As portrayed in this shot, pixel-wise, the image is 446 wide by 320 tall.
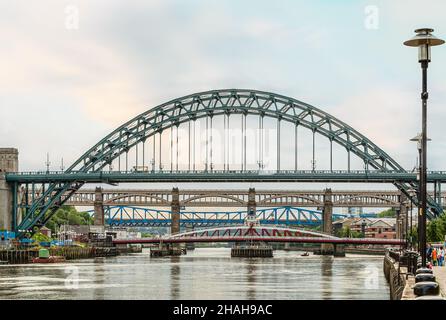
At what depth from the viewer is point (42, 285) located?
54.0 metres

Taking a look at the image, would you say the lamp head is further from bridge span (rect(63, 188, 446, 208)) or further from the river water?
bridge span (rect(63, 188, 446, 208))

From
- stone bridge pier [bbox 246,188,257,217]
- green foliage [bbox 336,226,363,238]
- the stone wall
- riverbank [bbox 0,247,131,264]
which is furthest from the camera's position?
green foliage [bbox 336,226,363,238]

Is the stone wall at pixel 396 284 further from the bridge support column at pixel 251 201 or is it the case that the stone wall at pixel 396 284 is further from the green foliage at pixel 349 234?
the green foliage at pixel 349 234

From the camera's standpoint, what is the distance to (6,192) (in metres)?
113

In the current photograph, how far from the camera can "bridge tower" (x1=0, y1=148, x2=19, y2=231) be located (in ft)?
369

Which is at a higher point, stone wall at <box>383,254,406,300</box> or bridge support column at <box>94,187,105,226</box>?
bridge support column at <box>94,187,105,226</box>

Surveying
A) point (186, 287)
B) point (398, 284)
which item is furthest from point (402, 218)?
point (398, 284)

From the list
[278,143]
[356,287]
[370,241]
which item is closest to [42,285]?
[356,287]

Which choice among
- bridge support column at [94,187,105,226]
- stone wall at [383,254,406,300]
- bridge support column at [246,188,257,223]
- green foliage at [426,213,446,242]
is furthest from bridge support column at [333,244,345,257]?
stone wall at [383,254,406,300]

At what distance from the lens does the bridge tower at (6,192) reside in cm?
11244

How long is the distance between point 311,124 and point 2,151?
41786mm

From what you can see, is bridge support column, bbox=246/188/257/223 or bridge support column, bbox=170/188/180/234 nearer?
bridge support column, bbox=170/188/180/234

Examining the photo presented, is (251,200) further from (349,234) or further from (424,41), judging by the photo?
(424,41)
